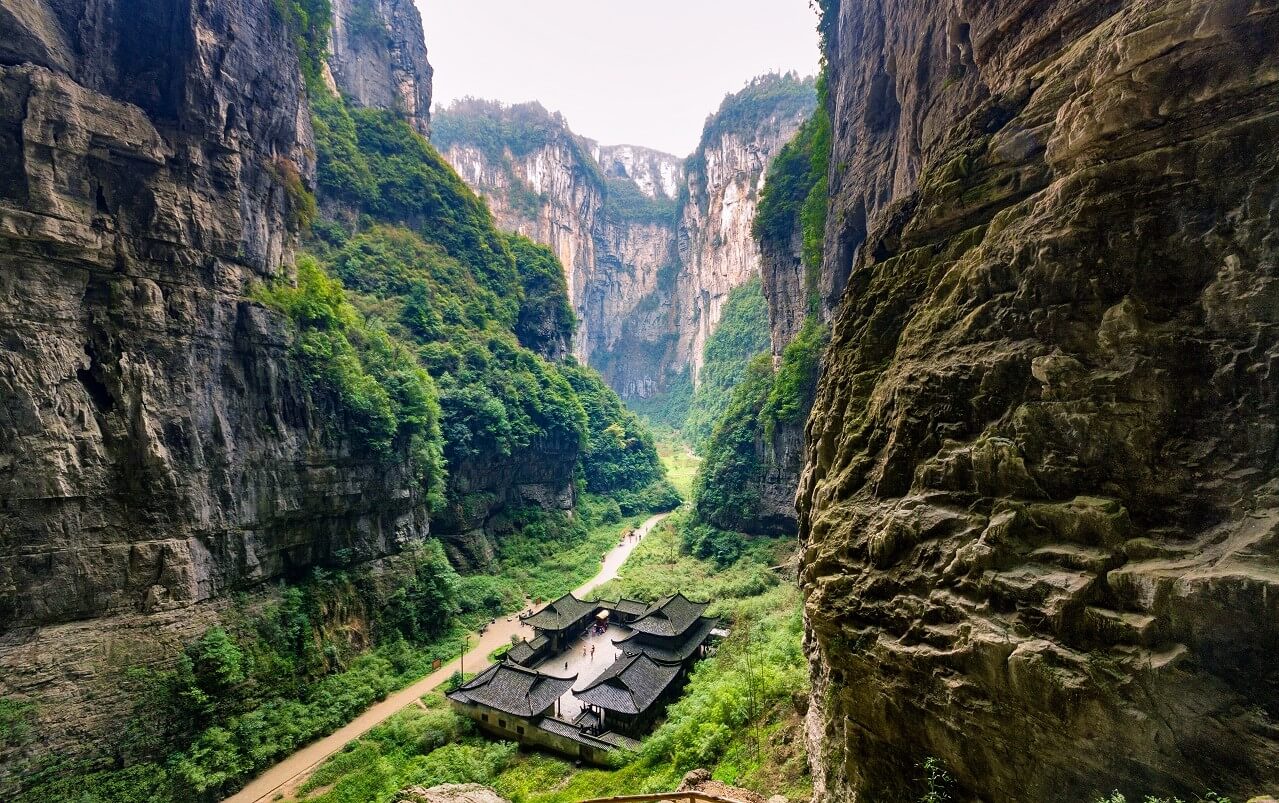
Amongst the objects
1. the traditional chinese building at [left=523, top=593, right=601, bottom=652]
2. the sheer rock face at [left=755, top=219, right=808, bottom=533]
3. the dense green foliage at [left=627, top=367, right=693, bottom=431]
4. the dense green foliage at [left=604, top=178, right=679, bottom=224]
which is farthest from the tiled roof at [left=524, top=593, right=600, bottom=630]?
the dense green foliage at [left=604, top=178, right=679, bottom=224]

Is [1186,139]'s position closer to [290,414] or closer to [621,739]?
[621,739]

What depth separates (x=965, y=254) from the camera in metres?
8.63

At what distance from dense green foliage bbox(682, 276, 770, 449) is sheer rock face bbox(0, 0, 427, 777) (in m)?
64.6

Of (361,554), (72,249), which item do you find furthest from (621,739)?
(72,249)

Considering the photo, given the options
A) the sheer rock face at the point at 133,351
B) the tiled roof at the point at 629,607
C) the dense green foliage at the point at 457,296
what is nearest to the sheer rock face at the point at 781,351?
the tiled roof at the point at 629,607

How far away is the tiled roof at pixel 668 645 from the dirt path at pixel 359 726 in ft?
22.7

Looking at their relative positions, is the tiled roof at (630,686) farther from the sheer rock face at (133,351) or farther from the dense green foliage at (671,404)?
the dense green foliage at (671,404)

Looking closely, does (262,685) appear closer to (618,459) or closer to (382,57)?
(618,459)

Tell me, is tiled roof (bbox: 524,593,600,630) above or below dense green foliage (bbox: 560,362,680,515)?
below

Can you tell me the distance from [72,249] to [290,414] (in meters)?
8.62

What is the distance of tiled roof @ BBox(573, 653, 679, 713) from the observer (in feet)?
62.9

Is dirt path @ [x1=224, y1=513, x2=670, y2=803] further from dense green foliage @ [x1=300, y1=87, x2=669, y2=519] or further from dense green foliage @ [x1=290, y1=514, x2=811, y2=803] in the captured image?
dense green foliage @ [x1=300, y1=87, x2=669, y2=519]

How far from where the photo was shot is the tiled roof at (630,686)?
1917 cm

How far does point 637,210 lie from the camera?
5032 inches
